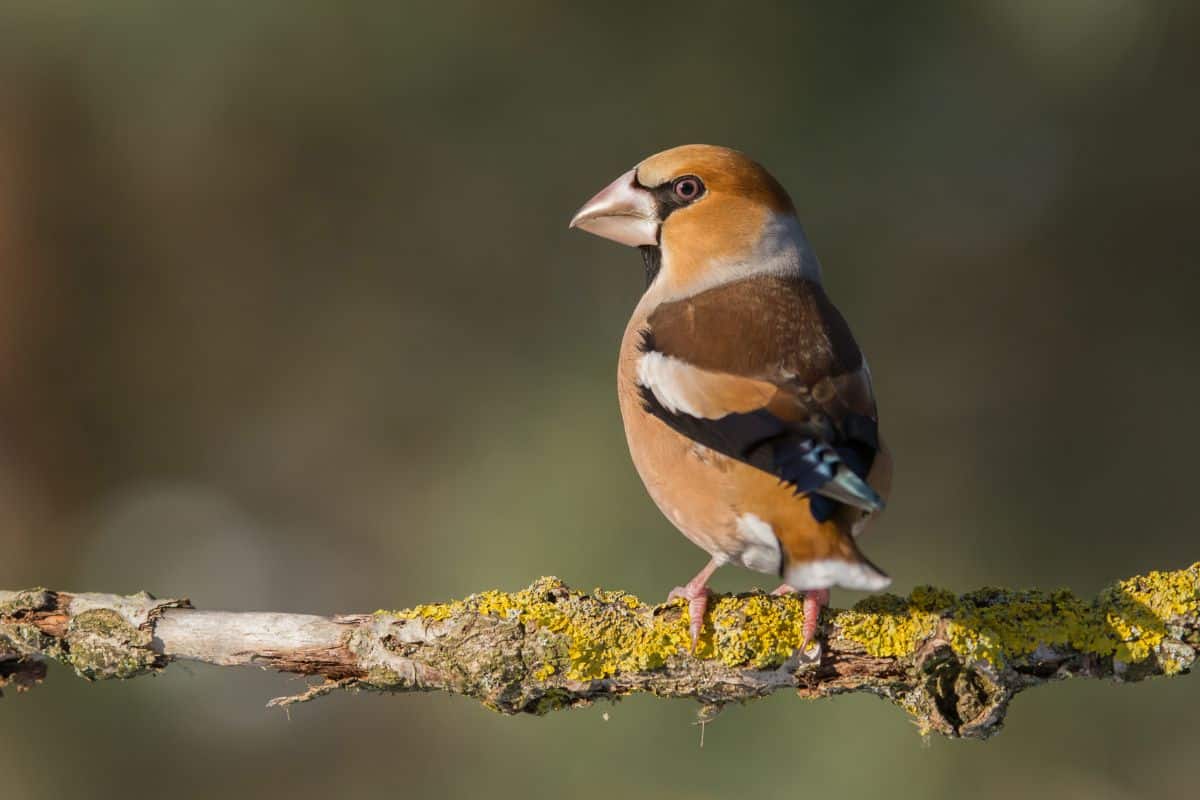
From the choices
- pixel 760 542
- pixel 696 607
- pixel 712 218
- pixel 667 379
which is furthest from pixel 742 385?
pixel 712 218

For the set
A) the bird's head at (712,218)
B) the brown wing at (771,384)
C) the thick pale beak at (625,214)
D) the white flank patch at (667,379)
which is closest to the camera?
the brown wing at (771,384)

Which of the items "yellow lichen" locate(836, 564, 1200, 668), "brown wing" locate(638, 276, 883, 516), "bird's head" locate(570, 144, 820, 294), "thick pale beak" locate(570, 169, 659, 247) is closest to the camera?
"brown wing" locate(638, 276, 883, 516)

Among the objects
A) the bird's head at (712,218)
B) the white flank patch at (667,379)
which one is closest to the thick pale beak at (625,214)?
the bird's head at (712,218)

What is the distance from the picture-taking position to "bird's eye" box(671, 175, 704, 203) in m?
3.69

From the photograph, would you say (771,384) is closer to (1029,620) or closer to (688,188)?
(1029,620)

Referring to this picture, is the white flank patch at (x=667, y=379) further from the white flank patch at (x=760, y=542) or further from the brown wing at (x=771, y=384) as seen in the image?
the white flank patch at (x=760, y=542)

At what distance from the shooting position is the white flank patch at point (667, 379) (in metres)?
3.10

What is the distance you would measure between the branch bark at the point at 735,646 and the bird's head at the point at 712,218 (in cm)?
101

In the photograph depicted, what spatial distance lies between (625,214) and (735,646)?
136 cm

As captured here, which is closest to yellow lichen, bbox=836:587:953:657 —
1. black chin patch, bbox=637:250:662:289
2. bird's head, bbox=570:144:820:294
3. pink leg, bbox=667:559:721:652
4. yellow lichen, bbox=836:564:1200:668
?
yellow lichen, bbox=836:564:1200:668

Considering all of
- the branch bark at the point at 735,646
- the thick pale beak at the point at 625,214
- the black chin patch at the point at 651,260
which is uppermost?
the thick pale beak at the point at 625,214

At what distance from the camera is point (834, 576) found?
8.97ft

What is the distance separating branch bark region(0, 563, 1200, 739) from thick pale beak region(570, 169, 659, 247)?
1.16m

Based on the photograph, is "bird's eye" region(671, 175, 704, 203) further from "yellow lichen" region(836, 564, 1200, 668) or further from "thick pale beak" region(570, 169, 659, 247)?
"yellow lichen" region(836, 564, 1200, 668)
